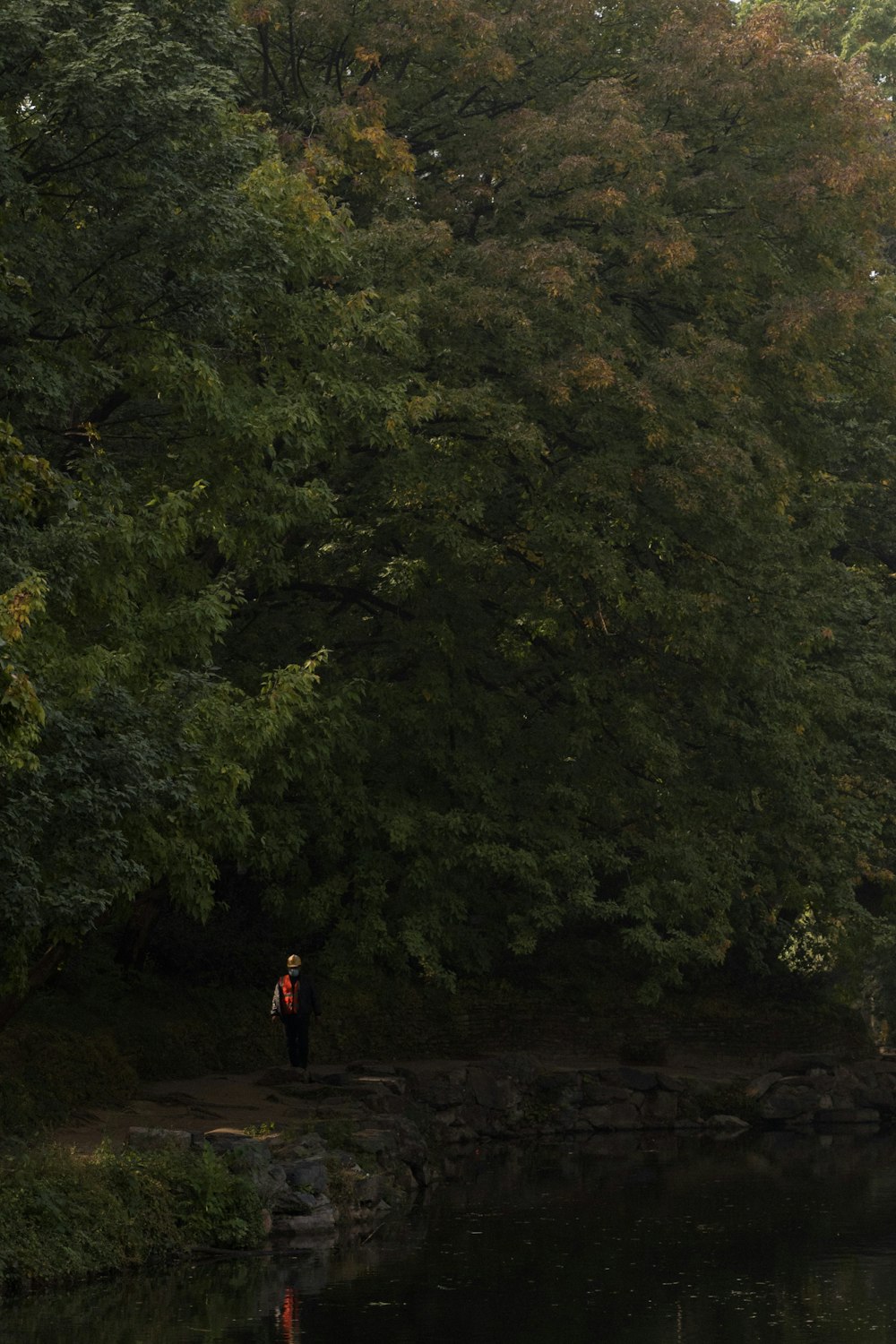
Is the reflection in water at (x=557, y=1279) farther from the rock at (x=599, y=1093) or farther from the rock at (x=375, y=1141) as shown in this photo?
the rock at (x=599, y=1093)

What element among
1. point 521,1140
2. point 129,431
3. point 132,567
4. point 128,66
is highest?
point 128,66

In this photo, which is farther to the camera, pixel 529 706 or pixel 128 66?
pixel 529 706

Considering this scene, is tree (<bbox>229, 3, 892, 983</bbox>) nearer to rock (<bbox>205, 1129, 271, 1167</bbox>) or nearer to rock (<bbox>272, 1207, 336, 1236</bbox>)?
rock (<bbox>205, 1129, 271, 1167</bbox>)

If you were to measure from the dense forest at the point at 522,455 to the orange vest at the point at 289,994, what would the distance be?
1.02 metres

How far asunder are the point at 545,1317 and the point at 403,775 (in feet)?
37.8

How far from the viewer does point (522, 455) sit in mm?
21844

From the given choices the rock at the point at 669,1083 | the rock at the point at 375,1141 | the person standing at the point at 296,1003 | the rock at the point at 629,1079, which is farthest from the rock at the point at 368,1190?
the rock at the point at 669,1083

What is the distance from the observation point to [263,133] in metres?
19.9

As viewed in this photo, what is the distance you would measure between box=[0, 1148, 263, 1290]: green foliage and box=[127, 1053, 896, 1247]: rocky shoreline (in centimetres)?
52

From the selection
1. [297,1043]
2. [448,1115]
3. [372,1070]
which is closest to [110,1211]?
[297,1043]

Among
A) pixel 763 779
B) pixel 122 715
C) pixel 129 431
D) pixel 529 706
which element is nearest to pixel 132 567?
pixel 122 715

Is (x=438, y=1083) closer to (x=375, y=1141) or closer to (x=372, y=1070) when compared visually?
(x=372, y=1070)

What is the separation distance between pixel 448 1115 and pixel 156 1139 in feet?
29.9

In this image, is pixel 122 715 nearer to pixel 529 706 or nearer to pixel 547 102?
pixel 529 706
